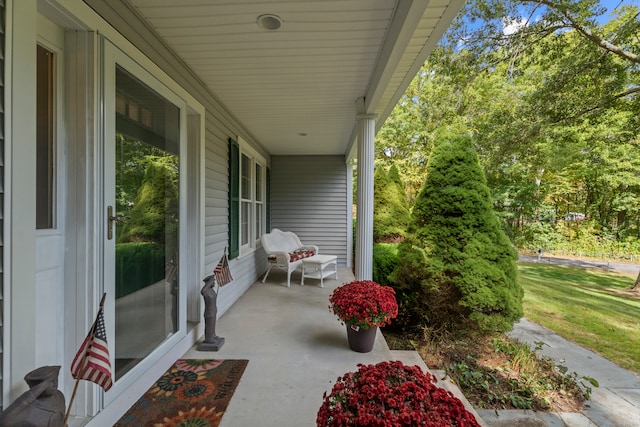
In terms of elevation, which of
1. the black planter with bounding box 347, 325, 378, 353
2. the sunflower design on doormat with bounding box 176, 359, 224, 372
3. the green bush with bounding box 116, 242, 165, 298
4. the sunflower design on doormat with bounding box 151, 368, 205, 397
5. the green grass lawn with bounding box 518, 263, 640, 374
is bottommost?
the green grass lawn with bounding box 518, 263, 640, 374

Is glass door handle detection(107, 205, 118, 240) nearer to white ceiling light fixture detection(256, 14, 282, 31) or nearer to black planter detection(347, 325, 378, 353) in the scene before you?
white ceiling light fixture detection(256, 14, 282, 31)

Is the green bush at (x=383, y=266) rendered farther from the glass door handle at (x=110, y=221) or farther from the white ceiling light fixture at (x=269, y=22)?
the glass door handle at (x=110, y=221)

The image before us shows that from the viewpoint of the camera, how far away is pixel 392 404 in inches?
42.9

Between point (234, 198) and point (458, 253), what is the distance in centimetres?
289

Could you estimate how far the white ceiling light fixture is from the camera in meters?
2.04

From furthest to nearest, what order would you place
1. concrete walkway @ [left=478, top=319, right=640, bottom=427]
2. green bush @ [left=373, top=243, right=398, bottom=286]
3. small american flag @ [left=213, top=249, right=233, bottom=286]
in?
green bush @ [left=373, top=243, right=398, bottom=286] → small american flag @ [left=213, top=249, right=233, bottom=286] → concrete walkway @ [left=478, top=319, right=640, bottom=427]

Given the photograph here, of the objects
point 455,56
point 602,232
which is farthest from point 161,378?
point 602,232

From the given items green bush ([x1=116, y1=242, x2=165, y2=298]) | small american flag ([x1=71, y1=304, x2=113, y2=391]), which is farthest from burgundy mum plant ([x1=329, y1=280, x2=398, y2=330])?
small american flag ([x1=71, y1=304, x2=113, y2=391])

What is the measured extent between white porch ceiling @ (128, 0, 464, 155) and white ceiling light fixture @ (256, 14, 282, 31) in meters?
0.04

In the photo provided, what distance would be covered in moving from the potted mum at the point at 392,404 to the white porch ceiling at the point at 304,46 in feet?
6.03

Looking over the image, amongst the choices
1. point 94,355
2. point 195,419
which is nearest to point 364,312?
point 195,419

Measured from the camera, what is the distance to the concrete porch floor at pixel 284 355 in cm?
188

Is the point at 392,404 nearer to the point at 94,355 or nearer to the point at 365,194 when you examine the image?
the point at 94,355

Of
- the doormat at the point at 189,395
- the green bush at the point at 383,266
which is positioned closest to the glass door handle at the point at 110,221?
the doormat at the point at 189,395
